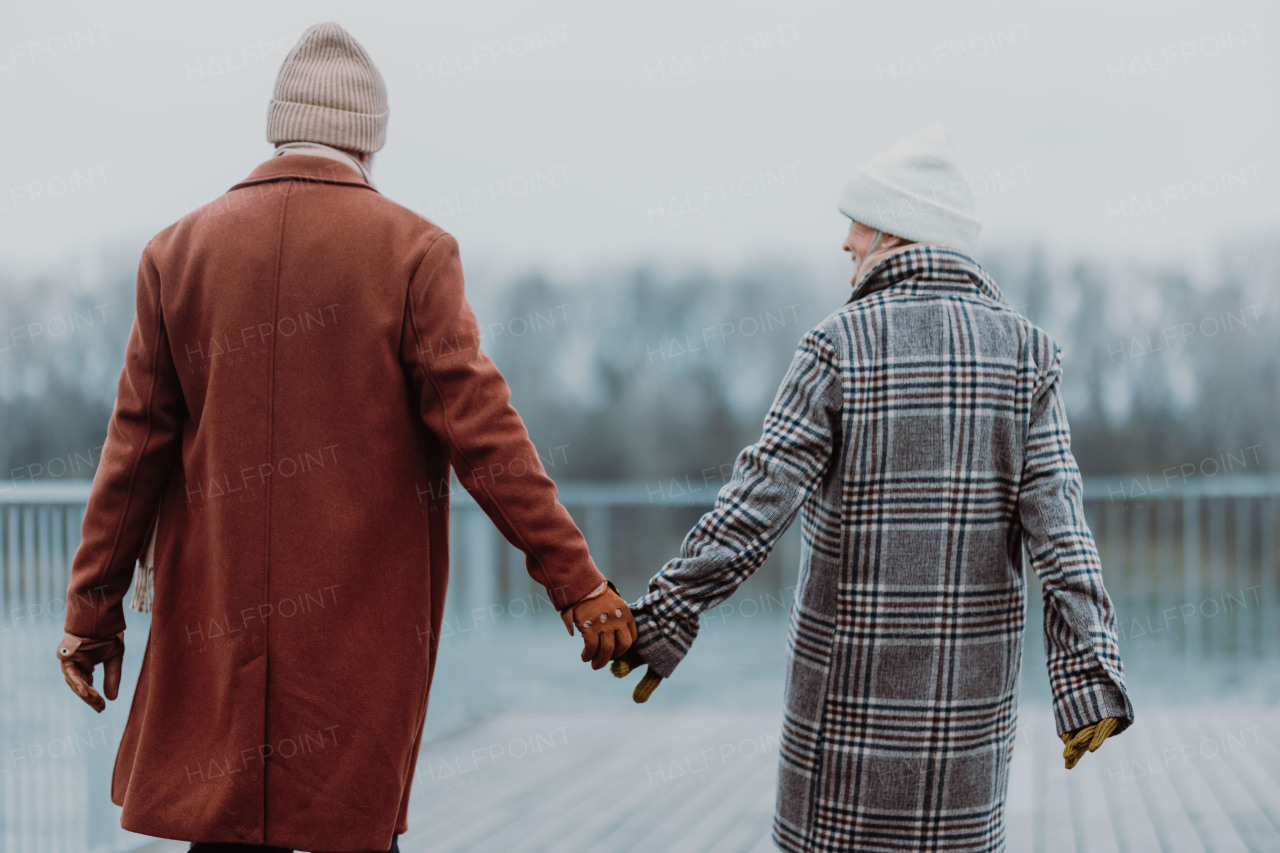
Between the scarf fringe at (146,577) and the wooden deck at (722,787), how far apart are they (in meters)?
1.32

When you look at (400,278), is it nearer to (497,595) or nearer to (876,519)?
(876,519)

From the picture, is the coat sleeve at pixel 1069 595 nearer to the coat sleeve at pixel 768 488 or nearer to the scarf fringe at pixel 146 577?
the coat sleeve at pixel 768 488

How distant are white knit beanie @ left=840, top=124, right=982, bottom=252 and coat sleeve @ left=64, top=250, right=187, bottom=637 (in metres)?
0.92

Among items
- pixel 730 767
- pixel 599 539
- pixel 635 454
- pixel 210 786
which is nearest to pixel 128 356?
pixel 210 786

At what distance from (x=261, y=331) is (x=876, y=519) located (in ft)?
2.54

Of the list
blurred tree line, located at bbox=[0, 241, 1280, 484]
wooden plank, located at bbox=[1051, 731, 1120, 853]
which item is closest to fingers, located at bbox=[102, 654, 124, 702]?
wooden plank, located at bbox=[1051, 731, 1120, 853]

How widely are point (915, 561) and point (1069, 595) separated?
19 cm

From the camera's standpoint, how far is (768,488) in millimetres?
1429

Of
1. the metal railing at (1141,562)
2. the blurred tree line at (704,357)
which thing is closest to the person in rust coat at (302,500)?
the metal railing at (1141,562)

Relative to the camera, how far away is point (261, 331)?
1.40 meters

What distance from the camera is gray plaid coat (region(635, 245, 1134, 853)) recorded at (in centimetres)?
141

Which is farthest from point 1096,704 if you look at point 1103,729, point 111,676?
point 111,676

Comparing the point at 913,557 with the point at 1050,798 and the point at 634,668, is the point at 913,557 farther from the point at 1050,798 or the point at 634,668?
the point at 1050,798

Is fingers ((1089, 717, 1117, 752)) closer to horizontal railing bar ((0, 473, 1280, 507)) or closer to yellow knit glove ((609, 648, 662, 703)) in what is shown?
yellow knit glove ((609, 648, 662, 703))
